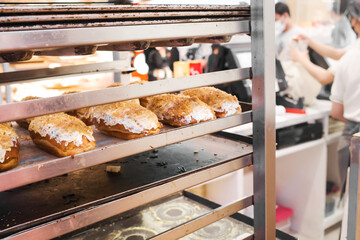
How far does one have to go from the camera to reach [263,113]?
1.23m

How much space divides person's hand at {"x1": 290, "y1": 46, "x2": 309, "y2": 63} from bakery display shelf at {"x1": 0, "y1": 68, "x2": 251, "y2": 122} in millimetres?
2164

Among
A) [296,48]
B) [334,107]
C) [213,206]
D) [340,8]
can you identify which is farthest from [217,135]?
[340,8]

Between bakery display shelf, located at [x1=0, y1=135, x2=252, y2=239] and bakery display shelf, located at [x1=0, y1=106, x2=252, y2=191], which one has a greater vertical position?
bakery display shelf, located at [x1=0, y1=106, x2=252, y2=191]

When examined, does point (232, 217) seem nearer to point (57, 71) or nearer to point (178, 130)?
point (178, 130)

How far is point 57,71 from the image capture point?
1566 millimetres

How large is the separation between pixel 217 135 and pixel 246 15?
554mm

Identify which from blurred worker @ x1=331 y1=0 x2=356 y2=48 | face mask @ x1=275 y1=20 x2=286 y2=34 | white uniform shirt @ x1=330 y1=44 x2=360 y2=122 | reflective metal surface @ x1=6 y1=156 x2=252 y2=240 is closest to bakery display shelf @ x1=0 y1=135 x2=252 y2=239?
reflective metal surface @ x1=6 y1=156 x2=252 y2=240

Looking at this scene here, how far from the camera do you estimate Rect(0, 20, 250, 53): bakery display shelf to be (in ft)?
2.54

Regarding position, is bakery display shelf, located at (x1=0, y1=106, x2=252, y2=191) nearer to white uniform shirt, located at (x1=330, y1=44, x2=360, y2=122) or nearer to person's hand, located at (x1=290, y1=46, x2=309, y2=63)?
white uniform shirt, located at (x1=330, y1=44, x2=360, y2=122)

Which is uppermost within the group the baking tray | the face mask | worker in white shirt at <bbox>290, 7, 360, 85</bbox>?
the face mask

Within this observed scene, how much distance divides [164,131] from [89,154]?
0.25 m

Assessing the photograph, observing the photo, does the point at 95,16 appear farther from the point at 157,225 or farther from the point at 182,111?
the point at 157,225

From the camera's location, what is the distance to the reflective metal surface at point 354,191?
3.51 ft

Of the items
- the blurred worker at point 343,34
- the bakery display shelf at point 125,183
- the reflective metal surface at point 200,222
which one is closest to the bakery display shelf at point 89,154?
the bakery display shelf at point 125,183
